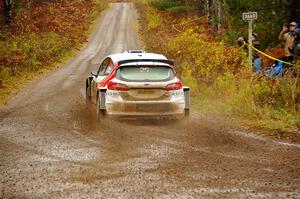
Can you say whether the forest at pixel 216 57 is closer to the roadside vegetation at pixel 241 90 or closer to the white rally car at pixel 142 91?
the roadside vegetation at pixel 241 90

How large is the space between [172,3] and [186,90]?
32896 millimetres

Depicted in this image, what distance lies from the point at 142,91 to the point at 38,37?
935 inches

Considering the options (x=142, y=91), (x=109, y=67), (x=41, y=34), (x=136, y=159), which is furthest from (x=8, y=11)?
(x=136, y=159)

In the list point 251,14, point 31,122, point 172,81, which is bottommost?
point 31,122

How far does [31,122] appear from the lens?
11422mm

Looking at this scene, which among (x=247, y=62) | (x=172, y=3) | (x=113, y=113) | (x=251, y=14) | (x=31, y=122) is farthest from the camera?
(x=172, y=3)

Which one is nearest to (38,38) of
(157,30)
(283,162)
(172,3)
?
(157,30)

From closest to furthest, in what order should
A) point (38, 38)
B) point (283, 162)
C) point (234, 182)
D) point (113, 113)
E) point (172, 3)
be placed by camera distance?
point (234, 182)
point (283, 162)
point (113, 113)
point (38, 38)
point (172, 3)

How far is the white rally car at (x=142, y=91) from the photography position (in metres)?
→ 10.6

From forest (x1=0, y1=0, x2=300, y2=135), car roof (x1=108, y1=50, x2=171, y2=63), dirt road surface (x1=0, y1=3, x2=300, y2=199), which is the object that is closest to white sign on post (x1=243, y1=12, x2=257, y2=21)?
forest (x1=0, y1=0, x2=300, y2=135)

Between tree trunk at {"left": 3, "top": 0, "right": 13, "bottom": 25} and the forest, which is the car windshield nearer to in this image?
the forest

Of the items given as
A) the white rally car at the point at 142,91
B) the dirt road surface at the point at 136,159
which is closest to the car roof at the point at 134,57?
the white rally car at the point at 142,91

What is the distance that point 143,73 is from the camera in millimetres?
10828

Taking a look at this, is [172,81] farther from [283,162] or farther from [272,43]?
[272,43]
